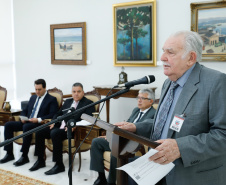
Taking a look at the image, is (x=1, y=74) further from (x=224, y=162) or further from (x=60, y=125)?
(x=224, y=162)

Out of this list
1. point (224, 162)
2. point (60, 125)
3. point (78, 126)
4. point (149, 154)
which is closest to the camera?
point (149, 154)

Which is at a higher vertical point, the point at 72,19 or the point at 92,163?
the point at 72,19

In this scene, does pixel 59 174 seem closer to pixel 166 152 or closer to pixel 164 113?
pixel 164 113

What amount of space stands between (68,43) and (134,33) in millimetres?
1928

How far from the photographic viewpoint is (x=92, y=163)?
4.00m

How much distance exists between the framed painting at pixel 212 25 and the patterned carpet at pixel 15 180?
3706 mm

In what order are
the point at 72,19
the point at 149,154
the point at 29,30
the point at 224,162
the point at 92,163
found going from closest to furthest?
the point at 149,154 → the point at 224,162 → the point at 92,163 → the point at 72,19 → the point at 29,30

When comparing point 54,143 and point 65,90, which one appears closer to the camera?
point 54,143

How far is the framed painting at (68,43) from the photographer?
24.0 ft

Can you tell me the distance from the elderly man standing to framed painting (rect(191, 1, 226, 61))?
3909mm

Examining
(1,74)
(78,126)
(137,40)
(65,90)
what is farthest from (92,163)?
(1,74)

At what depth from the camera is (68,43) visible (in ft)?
24.8

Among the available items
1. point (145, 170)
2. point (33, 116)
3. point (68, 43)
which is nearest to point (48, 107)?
point (33, 116)

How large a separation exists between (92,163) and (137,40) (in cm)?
327
